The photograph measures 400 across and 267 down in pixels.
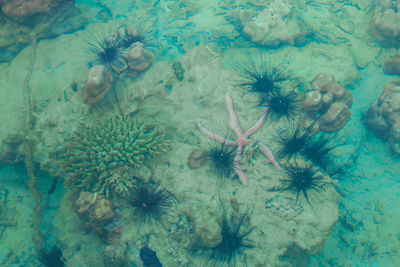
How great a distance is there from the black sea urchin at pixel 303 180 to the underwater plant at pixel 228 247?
110 centimetres

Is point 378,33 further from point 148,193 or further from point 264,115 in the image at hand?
point 148,193

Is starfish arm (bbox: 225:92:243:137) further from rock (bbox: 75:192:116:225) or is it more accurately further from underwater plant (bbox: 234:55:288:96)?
rock (bbox: 75:192:116:225)

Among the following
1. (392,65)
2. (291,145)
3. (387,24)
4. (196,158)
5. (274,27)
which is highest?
(387,24)

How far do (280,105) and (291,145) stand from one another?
814 millimetres

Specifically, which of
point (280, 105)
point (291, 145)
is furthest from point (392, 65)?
point (291, 145)

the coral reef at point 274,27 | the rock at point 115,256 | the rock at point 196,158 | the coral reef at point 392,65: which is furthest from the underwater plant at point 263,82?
the rock at point 115,256

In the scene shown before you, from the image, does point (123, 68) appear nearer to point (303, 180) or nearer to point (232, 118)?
point (232, 118)

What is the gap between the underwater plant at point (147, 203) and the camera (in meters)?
3.69

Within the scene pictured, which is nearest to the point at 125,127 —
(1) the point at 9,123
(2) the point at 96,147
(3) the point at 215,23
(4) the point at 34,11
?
(2) the point at 96,147

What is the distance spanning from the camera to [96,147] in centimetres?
392

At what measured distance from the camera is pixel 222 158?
13.4 feet

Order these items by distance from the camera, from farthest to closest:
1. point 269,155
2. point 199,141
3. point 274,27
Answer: point 274,27 < point 199,141 < point 269,155

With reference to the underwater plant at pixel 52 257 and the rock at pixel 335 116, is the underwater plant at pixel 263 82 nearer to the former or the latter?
the rock at pixel 335 116

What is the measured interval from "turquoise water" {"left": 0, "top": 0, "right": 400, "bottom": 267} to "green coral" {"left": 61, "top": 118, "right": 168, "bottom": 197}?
0.08ft
